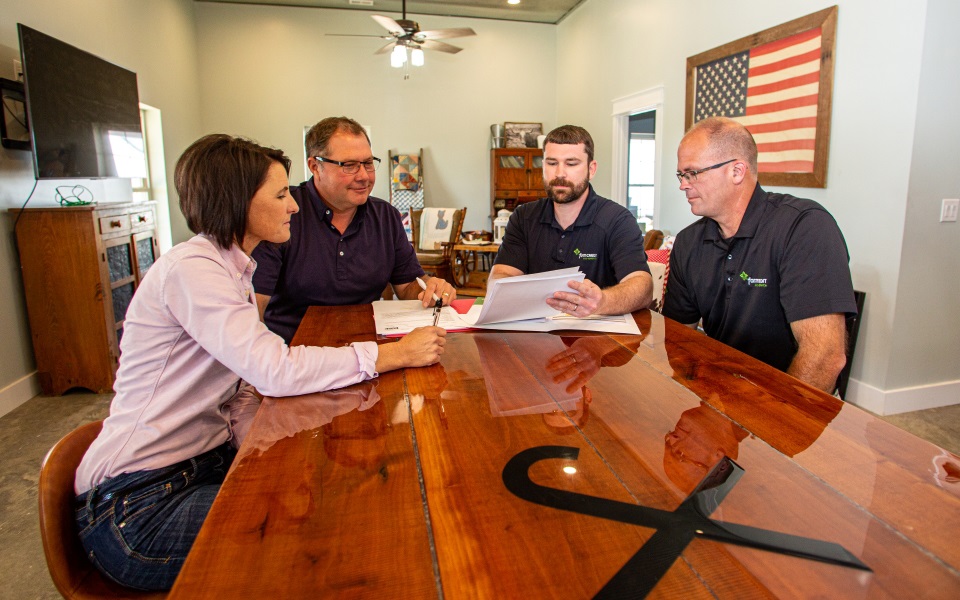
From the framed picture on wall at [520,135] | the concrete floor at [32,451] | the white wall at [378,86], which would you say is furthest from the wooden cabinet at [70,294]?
the framed picture on wall at [520,135]

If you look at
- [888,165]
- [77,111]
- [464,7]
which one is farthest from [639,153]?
[77,111]

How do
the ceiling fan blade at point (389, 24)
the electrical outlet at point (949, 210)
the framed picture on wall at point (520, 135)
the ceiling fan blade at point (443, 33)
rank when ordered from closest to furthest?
the electrical outlet at point (949, 210)
the ceiling fan blade at point (389, 24)
the ceiling fan blade at point (443, 33)
the framed picture on wall at point (520, 135)

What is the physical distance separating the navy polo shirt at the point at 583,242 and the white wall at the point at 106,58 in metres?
2.88

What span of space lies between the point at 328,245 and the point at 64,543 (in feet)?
4.42

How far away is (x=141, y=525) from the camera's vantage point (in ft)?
3.36

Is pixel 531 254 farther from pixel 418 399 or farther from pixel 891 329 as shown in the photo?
pixel 891 329

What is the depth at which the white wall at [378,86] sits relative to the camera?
725cm

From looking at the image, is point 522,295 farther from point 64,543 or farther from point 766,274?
point 64,543

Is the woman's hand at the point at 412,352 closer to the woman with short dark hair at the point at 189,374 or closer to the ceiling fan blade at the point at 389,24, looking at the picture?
the woman with short dark hair at the point at 189,374

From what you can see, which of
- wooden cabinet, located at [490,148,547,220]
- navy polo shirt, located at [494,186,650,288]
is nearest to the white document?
navy polo shirt, located at [494,186,650,288]

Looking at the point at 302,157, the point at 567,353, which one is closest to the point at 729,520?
the point at 567,353

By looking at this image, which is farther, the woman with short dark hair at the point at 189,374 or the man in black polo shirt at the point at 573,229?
the man in black polo shirt at the point at 573,229

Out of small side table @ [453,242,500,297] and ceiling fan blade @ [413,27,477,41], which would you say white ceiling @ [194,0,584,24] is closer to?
ceiling fan blade @ [413,27,477,41]

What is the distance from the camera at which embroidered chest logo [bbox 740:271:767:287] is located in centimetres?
175
